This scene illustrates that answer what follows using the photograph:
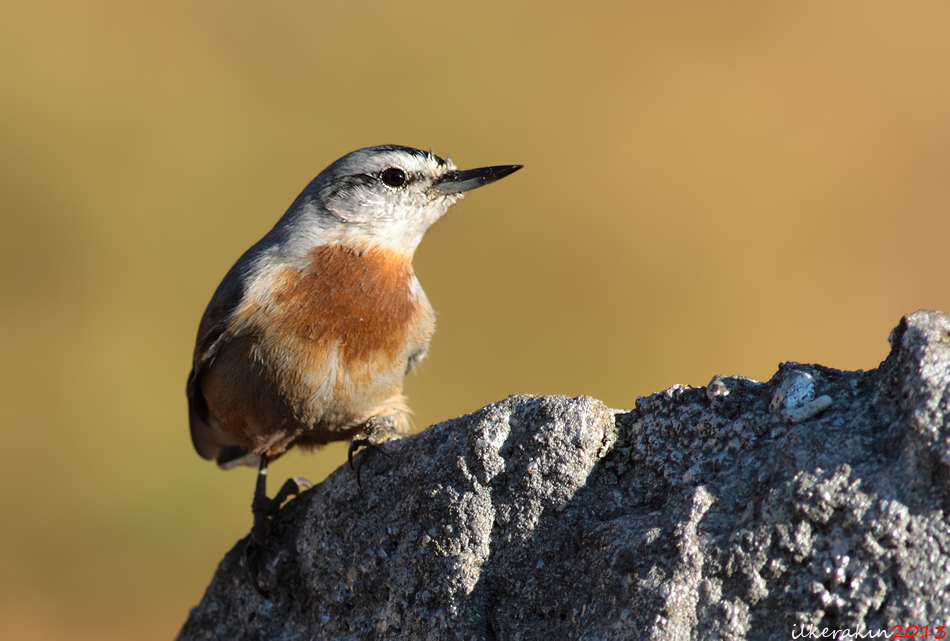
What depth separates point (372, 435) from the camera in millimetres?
3973

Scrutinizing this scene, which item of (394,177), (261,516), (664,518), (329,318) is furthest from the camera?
(394,177)

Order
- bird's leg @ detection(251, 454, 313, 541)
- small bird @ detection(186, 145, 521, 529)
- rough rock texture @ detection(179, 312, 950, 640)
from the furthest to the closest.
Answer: bird's leg @ detection(251, 454, 313, 541)
small bird @ detection(186, 145, 521, 529)
rough rock texture @ detection(179, 312, 950, 640)

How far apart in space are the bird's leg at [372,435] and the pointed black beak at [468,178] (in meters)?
1.44

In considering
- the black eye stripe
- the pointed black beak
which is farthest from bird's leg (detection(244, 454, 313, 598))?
the pointed black beak

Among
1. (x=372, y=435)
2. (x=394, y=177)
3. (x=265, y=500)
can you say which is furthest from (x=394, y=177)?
(x=265, y=500)

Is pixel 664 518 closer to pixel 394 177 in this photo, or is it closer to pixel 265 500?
pixel 265 500

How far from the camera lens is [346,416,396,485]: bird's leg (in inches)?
144

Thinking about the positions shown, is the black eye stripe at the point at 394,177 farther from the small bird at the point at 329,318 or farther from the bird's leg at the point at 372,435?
the bird's leg at the point at 372,435

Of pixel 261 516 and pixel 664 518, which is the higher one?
pixel 261 516

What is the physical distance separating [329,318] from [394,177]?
3.63 ft

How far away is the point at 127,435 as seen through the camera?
873 centimetres

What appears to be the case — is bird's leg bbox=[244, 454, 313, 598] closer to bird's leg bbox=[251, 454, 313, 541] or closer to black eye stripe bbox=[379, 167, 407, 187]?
bird's leg bbox=[251, 454, 313, 541]

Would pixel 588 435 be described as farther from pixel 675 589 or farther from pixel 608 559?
pixel 675 589

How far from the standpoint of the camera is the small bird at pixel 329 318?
3924 millimetres
